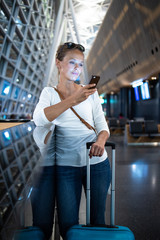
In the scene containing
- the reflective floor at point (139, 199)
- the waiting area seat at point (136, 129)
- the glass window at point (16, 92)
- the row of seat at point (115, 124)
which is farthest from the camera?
the glass window at point (16, 92)

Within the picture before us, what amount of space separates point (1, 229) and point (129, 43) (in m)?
16.4

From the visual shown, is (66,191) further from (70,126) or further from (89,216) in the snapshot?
(70,126)

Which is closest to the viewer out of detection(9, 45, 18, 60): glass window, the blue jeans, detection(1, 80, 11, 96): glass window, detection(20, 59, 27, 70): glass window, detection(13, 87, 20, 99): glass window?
the blue jeans

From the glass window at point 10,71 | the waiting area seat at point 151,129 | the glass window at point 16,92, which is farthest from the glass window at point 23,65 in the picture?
the waiting area seat at point 151,129

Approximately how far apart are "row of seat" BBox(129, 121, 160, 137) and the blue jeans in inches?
408

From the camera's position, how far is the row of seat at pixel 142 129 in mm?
11663

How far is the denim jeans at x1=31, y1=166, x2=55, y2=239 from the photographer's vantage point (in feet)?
4.95

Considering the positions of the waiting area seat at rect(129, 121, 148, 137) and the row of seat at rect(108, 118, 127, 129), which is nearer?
the waiting area seat at rect(129, 121, 148, 137)

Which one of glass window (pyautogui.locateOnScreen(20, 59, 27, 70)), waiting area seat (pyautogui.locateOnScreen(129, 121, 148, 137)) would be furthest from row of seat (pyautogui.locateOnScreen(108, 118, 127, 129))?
glass window (pyautogui.locateOnScreen(20, 59, 27, 70))

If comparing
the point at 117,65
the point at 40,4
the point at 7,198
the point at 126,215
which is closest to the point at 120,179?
the point at 126,215

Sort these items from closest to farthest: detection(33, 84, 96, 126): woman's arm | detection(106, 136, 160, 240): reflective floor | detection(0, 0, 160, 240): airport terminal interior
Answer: detection(0, 0, 160, 240): airport terminal interior
detection(33, 84, 96, 126): woman's arm
detection(106, 136, 160, 240): reflective floor

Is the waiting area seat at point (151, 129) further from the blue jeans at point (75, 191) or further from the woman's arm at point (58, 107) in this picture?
the woman's arm at point (58, 107)

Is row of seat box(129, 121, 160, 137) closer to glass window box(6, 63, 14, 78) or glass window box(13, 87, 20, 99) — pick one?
glass window box(6, 63, 14, 78)

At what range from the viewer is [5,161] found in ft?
3.60
